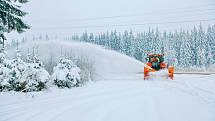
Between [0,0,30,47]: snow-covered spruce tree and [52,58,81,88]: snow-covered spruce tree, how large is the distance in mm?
3738

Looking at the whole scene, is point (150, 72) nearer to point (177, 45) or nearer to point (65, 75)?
point (65, 75)

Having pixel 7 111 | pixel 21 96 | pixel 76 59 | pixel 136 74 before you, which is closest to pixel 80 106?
pixel 7 111

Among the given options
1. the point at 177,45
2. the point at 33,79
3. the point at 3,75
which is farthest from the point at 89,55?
the point at 177,45

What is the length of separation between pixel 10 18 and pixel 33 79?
9.93 feet

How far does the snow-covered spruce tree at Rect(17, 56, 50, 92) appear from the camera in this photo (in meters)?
12.5

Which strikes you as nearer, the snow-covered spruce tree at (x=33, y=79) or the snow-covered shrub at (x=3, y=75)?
the snow-covered shrub at (x=3, y=75)

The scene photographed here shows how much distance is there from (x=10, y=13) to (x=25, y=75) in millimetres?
2863

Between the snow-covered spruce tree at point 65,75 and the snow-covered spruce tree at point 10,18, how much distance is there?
374cm

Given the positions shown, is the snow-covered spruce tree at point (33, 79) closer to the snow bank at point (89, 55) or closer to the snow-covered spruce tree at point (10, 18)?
the snow-covered spruce tree at point (10, 18)

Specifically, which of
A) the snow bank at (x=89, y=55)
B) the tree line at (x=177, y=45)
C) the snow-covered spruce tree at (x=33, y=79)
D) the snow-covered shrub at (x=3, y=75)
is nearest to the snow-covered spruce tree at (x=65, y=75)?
the snow-covered spruce tree at (x=33, y=79)

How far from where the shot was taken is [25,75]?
12.5 m

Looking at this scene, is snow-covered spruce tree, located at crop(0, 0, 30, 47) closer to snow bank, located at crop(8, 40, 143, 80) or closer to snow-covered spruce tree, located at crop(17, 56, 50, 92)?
snow-covered spruce tree, located at crop(17, 56, 50, 92)

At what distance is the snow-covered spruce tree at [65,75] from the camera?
14.7 metres

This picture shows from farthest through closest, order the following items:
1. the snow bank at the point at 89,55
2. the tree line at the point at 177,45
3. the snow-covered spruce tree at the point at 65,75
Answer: the tree line at the point at 177,45, the snow bank at the point at 89,55, the snow-covered spruce tree at the point at 65,75
